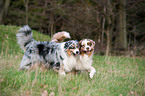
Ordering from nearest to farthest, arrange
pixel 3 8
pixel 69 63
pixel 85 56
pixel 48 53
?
pixel 69 63, pixel 85 56, pixel 48 53, pixel 3 8

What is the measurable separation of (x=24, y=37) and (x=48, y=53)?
913mm

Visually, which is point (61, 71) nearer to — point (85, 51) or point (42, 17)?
point (85, 51)

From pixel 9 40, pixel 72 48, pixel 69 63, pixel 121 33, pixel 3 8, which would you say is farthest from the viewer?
pixel 3 8

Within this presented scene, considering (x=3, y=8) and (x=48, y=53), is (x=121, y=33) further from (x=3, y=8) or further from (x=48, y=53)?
(x=3, y=8)

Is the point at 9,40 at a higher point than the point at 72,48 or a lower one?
higher

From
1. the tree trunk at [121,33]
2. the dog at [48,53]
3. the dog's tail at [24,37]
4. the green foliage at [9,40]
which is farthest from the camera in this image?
the tree trunk at [121,33]

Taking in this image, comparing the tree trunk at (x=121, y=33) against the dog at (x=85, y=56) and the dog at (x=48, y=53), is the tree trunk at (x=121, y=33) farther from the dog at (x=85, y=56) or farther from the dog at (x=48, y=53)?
the dog at (x=48, y=53)

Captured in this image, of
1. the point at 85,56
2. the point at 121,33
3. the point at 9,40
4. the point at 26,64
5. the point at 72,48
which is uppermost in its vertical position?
the point at 121,33

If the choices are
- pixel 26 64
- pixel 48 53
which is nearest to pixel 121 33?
pixel 48 53

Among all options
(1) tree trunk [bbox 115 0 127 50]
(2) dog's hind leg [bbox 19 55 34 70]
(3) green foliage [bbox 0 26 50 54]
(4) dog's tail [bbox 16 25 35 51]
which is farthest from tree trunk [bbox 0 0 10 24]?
(2) dog's hind leg [bbox 19 55 34 70]

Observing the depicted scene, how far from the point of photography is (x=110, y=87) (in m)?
3.61

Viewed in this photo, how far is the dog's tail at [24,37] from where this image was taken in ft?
14.9

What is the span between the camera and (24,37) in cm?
458

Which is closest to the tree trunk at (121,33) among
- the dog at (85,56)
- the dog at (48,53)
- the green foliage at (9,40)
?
the green foliage at (9,40)
